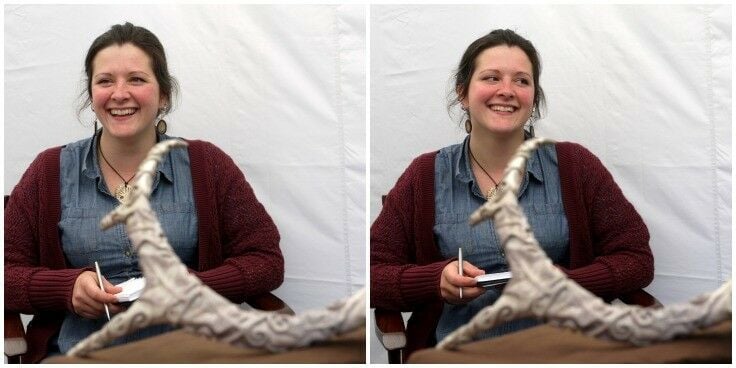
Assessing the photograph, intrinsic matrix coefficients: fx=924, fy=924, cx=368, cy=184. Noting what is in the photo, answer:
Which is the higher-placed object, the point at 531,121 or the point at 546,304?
the point at 531,121

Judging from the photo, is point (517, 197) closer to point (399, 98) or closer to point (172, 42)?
point (399, 98)

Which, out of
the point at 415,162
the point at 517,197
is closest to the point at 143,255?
the point at 415,162

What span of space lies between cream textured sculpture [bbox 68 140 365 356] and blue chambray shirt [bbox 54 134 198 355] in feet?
0.06

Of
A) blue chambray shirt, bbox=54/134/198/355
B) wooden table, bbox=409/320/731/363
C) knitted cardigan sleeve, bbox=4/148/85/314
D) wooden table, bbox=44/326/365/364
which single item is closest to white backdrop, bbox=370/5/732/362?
wooden table, bbox=409/320/731/363

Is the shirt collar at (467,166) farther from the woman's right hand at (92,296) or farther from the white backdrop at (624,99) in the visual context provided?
the woman's right hand at (92,296)

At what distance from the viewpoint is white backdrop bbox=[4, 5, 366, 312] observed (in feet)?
7.04

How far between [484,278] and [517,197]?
7.8 inches

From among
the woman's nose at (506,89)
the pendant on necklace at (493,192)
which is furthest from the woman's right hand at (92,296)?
the woman's nose at (506,89)

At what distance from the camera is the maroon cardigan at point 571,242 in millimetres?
2100

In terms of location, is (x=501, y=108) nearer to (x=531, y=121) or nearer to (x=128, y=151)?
(x=531, y=121)

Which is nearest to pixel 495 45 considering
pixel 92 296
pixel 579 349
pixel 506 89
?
pixel 506 89

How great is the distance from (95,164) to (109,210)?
0.37 feet

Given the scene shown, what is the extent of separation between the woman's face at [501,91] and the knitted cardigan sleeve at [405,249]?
163 mm

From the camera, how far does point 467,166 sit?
2.13 m
